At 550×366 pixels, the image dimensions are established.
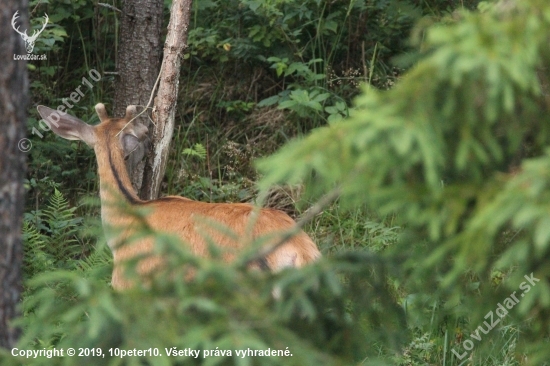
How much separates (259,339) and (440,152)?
2.65 feet

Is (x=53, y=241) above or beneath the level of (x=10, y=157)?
beneath

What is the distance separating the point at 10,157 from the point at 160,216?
7.23ft

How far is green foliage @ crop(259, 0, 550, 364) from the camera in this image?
2.50m

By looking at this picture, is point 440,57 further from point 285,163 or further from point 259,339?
point 259,339

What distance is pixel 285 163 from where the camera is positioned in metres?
2.67

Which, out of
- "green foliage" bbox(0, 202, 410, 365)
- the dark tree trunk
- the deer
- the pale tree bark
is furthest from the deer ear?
"green foliage" bbox(0, 202, 410, 365)

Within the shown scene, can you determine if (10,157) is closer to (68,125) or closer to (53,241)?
(68,125)

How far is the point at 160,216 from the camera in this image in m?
5.73

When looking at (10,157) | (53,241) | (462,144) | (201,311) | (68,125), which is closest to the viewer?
(462,144)

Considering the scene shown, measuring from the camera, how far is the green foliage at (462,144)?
250 centimetres

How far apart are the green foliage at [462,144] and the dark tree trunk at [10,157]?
4.37 feet

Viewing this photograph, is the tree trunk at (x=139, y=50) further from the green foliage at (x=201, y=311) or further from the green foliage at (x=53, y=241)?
the green foliage at (x=201, y=311)

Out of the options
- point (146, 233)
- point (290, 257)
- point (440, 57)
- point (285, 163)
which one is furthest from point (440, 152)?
point (290, 257)

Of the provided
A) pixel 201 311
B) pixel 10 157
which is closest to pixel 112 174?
pixel 10 157
